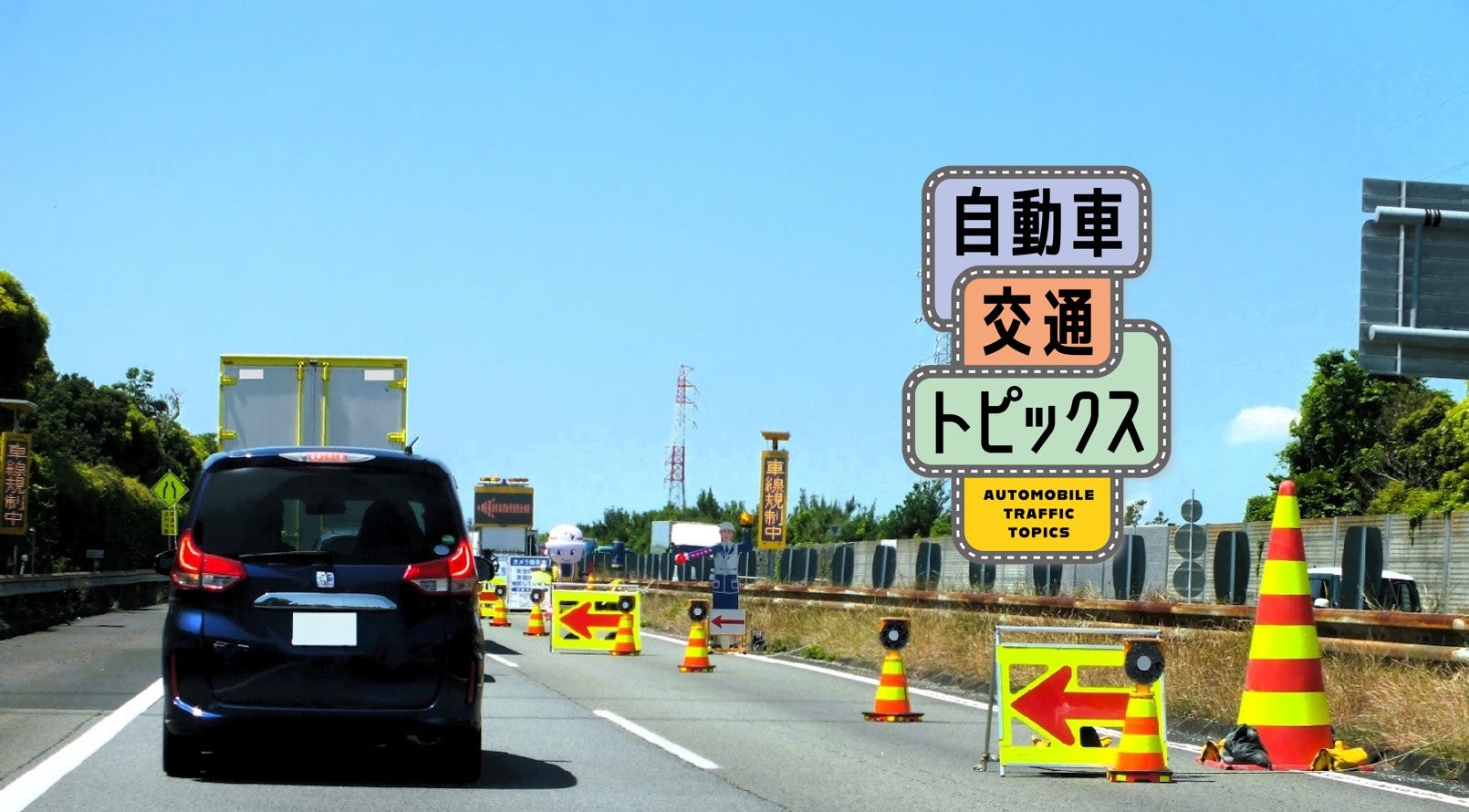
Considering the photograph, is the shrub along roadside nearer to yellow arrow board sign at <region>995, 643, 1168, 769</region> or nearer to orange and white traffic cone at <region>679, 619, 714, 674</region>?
orange and white traffic cone at <region>679, 619, 714, 674</region>

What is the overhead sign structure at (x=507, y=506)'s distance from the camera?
72625 mm

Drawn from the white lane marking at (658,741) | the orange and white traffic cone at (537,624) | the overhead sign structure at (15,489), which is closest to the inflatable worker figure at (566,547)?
the overhead sign structure at (15,489)

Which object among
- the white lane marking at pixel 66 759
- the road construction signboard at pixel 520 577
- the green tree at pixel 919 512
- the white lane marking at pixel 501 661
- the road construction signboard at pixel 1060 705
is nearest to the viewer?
the white lane marking at pixel 66 759

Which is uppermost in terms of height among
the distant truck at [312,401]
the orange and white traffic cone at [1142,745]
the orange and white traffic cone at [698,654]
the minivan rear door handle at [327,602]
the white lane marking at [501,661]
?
the distant truck at [312,401]

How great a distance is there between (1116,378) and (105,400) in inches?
2735

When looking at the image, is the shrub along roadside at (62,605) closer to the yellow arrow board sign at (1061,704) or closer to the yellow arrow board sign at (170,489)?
the yellow arrow board sign at (170,489)

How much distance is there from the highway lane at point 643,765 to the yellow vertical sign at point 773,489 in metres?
50.2

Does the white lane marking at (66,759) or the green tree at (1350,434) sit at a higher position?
the green tree at (1350,434)

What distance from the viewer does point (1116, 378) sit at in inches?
400

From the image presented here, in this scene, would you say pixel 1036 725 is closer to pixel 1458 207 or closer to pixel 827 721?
pixel 827 721

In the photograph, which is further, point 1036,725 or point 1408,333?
point 1408,333

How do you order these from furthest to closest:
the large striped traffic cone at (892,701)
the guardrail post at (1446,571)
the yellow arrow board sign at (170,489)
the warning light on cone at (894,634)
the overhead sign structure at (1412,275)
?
1. the yellow arrow board sign at (170,489)
2. the guardrail post at (1446,571)
3. the overhead sign structure at (1412,275)
4. the large striped traffic cone at (892,701)
5. the warning light on cone at (894,634)

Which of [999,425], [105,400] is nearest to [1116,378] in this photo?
[999,425]

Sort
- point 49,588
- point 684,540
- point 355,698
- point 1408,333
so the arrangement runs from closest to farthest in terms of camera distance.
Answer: point 355,698 → point 1408,333 → point 49,588 → point 684,540
